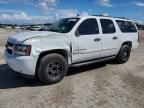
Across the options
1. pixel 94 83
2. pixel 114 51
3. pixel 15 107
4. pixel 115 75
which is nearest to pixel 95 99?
pixel 94 83

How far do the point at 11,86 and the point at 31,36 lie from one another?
59.4 inches

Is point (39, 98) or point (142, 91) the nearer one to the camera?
point (39, 98)

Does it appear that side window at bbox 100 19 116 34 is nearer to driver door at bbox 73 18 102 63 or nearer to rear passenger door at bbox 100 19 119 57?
rear passenger door at bbox 100 19 119 57

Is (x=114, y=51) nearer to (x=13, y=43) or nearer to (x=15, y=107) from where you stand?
(x=13, y=43)

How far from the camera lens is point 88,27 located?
700cm

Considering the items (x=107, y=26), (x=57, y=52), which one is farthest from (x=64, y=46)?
(x=107, y=26)

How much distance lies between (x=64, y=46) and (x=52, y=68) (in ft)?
2.35

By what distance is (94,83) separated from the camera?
6.36 metres

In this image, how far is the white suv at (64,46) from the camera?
5.68m

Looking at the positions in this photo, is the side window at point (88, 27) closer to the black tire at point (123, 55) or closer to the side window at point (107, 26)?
the side window at point (107, 26)

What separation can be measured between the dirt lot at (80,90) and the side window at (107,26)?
4.71 ft

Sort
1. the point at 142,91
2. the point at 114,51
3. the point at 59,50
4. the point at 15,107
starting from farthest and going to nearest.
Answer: the point at 114,51 → the point at 59,50 → the point at 142,91 → the point at 15,107

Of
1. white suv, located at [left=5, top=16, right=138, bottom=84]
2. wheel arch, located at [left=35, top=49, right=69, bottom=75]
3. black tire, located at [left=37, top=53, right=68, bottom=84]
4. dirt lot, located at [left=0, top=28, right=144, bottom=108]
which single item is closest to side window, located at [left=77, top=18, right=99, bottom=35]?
white suv, located at [left=5, top=16, right=138, bottom=84]

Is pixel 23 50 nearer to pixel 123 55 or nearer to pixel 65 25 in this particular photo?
pixel 65 25
